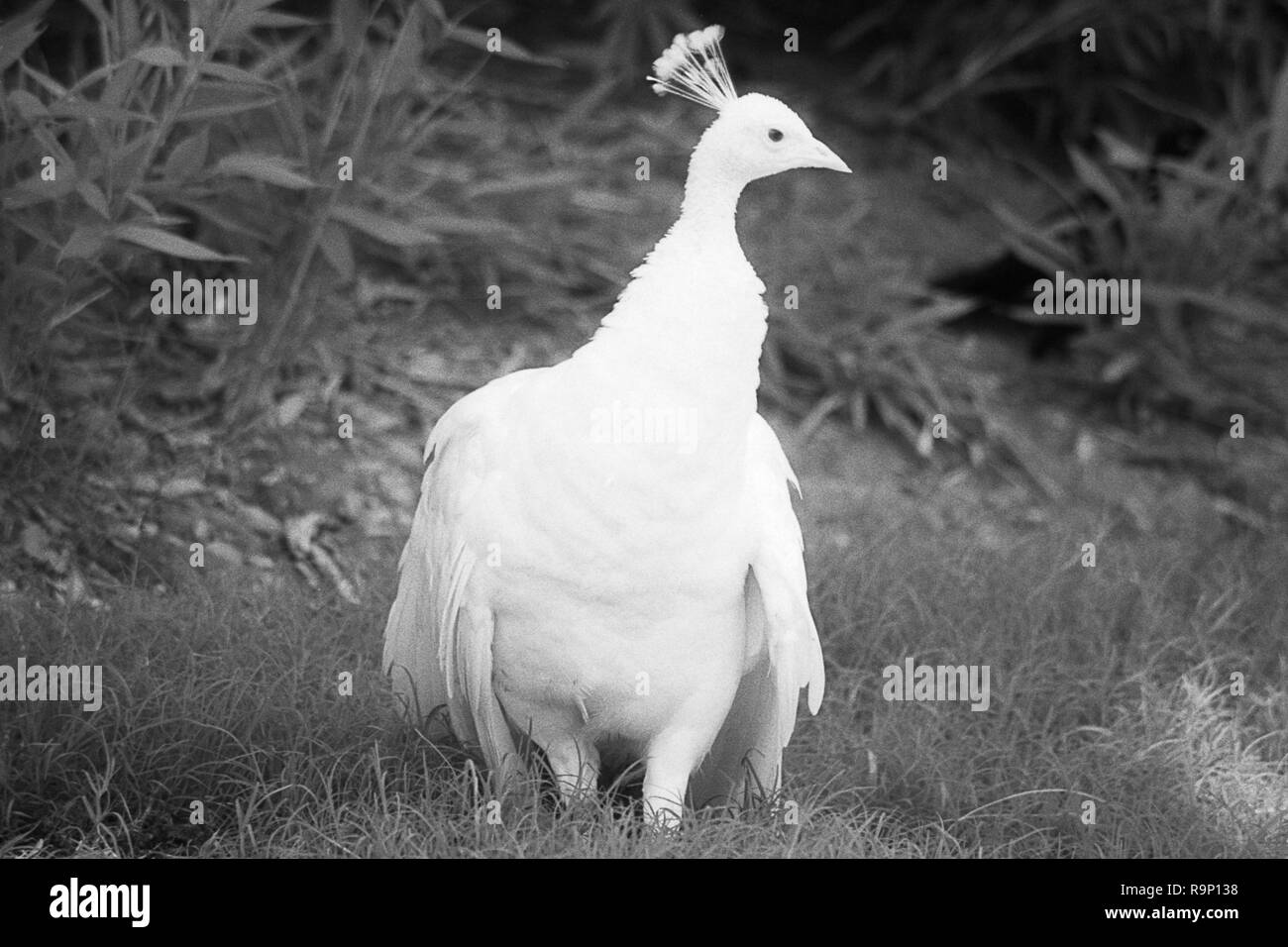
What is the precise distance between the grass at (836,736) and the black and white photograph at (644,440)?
15 millimetres

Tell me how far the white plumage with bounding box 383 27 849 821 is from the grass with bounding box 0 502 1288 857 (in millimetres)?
213

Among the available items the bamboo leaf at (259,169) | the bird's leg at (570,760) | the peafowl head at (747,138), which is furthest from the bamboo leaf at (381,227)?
the bird's leg at (570,760)

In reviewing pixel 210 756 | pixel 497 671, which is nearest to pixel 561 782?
pixel 497 671

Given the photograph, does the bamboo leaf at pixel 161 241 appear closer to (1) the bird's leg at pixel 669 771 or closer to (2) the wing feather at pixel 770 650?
(2) the wing feather at pixel 770 650

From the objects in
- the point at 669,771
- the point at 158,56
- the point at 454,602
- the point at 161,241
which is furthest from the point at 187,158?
the point at 669,771

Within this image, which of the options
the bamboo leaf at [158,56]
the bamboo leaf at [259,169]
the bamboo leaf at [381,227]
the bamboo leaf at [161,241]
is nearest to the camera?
the bamboo leaf at [158,56]

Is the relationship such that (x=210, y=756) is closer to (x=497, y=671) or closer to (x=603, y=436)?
(x=497, y=671)

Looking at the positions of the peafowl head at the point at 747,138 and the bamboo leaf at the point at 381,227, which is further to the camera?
the bamboo leaf at the point at 381,227

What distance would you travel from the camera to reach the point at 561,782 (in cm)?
379

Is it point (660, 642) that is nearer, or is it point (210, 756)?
point (660, 642)

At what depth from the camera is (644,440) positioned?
342cm

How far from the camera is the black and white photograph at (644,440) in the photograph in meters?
3.55

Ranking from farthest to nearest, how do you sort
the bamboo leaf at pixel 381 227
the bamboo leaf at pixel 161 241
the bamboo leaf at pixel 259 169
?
the bamboo leaf at pixel 381 227 < the bamboo leaf at pixel 259 169 < the bamboo leaf at pixel 161 241

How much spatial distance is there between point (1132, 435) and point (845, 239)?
4.32 ft
